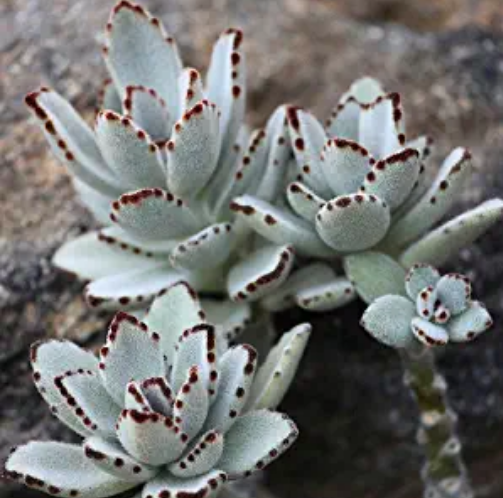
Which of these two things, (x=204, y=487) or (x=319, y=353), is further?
(x=319, y=353)

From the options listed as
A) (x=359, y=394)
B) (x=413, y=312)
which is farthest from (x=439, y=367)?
(x=413, y=312)

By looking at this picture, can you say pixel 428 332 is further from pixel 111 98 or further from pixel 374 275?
pixel 111 98

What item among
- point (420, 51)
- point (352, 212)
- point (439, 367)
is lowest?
point (439, 367)

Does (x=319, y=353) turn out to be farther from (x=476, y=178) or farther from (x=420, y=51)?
(x=420, y=51)

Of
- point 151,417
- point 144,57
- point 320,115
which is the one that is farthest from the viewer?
point 320,115

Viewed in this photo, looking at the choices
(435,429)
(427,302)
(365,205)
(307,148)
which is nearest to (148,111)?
(307,148)

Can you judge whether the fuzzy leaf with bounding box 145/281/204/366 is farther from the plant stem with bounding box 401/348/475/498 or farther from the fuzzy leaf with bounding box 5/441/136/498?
the plant stem with bounding box 401/348/475/498
